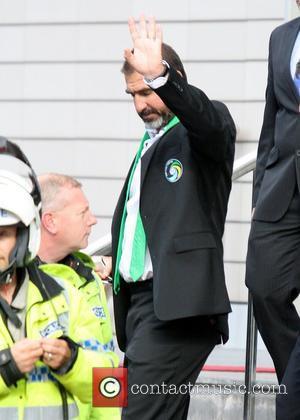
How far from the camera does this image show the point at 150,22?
181 inches

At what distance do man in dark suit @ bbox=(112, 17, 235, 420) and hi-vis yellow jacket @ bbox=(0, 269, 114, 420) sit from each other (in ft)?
3.22

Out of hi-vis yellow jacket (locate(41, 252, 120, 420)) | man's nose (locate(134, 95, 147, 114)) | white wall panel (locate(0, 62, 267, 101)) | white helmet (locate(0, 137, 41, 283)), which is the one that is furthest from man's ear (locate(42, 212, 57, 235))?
white wall panel (locate(0, 62, 267, 101))

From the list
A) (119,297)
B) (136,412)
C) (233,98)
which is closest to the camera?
(136,412)

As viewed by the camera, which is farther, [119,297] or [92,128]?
[92,128]

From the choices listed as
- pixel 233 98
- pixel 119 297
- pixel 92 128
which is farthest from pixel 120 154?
pixel 119 297

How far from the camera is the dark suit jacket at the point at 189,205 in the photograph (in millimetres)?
4566

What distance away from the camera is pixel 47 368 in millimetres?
3539

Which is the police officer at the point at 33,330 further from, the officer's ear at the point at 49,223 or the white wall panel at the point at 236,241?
the white wall panel at the point at 236,241

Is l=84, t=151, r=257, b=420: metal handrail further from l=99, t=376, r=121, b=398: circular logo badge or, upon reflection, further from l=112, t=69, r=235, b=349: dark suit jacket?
l=99, t=376, r=121, b=398: circular logo badge

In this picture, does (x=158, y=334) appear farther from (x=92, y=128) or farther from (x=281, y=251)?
(x=92, y=128)

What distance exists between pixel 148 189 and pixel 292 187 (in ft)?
1.74

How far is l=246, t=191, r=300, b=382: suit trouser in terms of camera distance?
15.5ft

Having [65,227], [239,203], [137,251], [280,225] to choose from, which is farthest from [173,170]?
[239,203]

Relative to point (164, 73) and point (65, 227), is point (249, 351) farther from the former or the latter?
point (164, 73)
